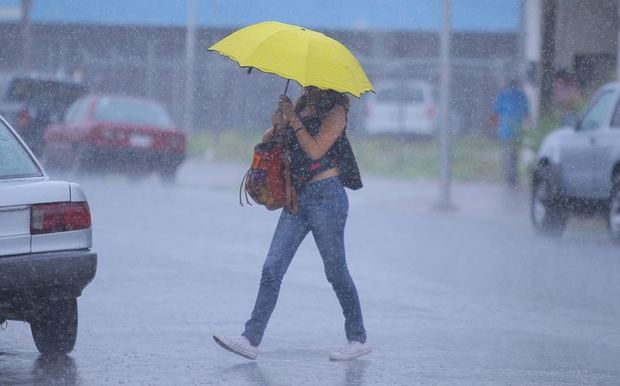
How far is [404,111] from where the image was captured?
37.5 meters

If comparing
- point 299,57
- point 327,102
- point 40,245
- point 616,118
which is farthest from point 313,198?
point 616,118

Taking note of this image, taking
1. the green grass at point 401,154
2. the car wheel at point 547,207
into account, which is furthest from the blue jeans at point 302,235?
the green grass at point 401,154

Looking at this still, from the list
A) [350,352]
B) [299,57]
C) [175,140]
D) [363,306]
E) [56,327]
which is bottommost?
[363,306]

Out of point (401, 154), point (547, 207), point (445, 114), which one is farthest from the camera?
point (401, 154)

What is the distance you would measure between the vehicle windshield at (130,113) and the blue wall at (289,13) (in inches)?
390

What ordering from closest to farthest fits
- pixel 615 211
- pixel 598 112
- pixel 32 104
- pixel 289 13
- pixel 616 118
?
pixel 615 211 → pixel 616 118 → pixel 598 112 → pixel 32 104 → pixel 289 13

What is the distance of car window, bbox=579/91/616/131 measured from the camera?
16516mm

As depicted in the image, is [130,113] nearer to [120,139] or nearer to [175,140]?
[120,139]

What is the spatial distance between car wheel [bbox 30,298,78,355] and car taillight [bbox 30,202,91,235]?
0.43 meters

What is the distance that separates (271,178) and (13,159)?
131cm

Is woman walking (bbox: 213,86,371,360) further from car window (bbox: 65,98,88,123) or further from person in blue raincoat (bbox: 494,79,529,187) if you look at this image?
car window (bbox: 65,98,88,123)

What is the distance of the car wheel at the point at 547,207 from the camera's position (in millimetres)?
17312

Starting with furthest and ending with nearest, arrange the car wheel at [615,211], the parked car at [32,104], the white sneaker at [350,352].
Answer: the parked car at [32,104] < the car wheel at [615,211] < the white sneaker at [350,352]

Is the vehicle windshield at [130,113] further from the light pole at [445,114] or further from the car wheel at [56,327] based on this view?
the car wheel at [56,327]
